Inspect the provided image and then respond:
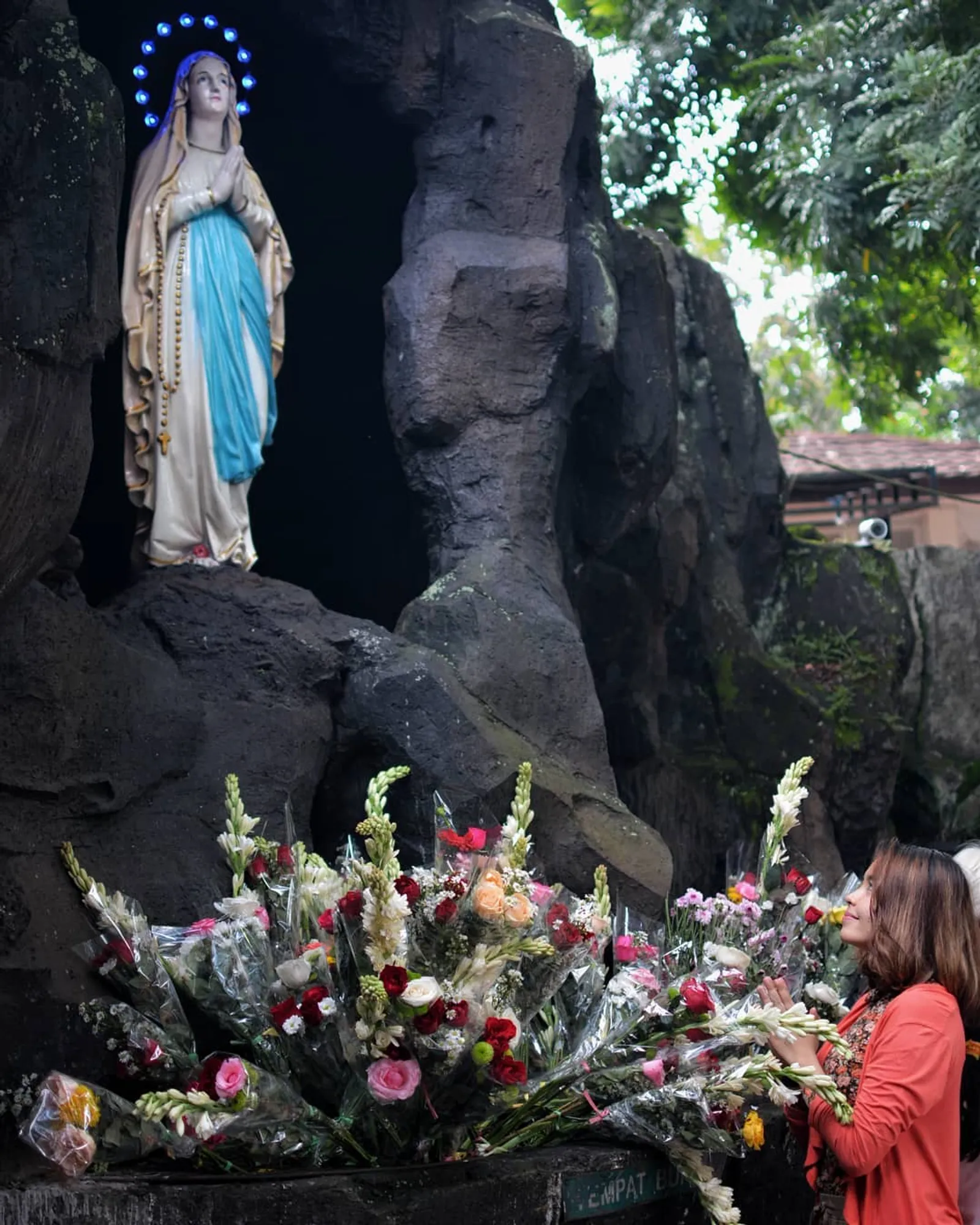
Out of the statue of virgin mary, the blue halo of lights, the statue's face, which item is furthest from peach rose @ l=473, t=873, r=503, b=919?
the blue halo of lights

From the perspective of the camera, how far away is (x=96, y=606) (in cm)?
703

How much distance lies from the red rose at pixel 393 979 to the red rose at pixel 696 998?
928 mm

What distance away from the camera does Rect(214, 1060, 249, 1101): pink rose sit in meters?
4.28

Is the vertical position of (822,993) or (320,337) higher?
(320,337)

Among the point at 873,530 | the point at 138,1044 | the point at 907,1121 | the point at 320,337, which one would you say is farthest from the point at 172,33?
the point at 907,1121

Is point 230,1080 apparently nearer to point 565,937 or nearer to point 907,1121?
point 565,937

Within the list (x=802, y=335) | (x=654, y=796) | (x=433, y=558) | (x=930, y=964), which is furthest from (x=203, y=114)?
(x=802, y=335)

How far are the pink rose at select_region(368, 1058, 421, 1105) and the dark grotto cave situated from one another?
14.8 feet

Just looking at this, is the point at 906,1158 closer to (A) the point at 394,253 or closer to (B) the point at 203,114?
(B) the point at 203,114

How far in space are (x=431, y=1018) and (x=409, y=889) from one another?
313 mm

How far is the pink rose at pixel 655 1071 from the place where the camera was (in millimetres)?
4652

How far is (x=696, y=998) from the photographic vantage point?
4.68 metres

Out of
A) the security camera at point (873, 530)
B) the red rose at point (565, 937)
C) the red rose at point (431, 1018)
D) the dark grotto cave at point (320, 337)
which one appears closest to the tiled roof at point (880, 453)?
the security camera at point (873, 530)

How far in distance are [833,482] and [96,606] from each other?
9.83 metres
